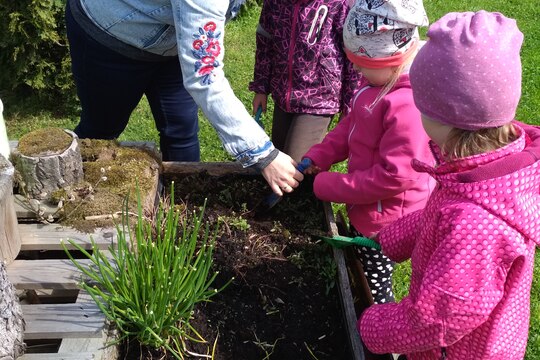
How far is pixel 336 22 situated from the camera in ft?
8.76

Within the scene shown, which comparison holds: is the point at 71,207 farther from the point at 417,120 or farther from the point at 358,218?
the point at 417,120

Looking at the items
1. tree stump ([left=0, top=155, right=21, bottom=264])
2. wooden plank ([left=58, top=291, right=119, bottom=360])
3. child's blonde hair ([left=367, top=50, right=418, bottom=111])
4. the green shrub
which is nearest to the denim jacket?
child's blonde hair ([left=367, top=50, right=418, bottom=111])

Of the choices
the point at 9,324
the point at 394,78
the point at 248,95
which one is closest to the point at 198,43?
the point at 394,78

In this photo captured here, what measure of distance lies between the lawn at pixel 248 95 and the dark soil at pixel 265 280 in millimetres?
881

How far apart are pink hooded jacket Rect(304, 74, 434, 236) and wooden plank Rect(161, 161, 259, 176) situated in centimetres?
43

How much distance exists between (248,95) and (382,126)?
9.73 ft

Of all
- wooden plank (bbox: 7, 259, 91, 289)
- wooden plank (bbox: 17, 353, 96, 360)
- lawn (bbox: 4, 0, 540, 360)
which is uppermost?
→ wooden plank (bbox: 17, 353, 96, 360)

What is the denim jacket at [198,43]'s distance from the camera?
1.98 meters

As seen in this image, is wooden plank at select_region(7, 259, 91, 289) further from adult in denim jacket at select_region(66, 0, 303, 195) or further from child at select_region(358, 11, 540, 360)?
child at select_region(358, 11, 540, 360)

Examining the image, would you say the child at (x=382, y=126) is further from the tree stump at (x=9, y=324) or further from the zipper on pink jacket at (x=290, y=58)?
the tree stump at (x=9, y=324)

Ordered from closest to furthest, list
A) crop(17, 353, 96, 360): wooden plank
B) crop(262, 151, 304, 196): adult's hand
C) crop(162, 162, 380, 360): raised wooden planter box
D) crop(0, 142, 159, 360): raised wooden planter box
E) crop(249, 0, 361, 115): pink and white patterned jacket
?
1. crop(17, 353, 96, 360): wooden plank
2. crop(0, 142, 159, 360): raised wooden planter box
3. crop(162, 162, 380, 360): raised wooden planter box
4. crop(262, 151, 304, 196): adult's hand
5. crop(249, 0, 361, 115): pink and white patterned jacket

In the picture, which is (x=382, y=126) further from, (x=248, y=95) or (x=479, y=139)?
(x=248, y=95)

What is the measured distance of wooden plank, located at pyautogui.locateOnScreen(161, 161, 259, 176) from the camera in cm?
283

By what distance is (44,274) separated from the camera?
205 centimetres
